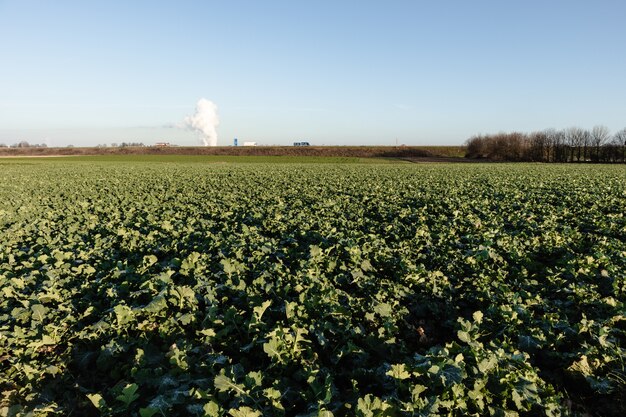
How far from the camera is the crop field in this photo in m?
3.89

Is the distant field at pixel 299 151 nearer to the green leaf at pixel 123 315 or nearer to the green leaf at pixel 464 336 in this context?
the green leaf at pixel 123 315

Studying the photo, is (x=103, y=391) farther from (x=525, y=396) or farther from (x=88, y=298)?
(x=525, y=396)

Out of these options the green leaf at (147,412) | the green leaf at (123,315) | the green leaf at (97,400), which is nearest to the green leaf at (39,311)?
the green leaf at (123,315)

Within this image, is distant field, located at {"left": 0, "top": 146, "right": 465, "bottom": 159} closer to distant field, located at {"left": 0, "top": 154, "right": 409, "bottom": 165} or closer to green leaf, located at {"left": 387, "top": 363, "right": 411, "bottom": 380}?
distant field, located at {"left": 0, "top": 154, "right": 409, "bottom": 165}

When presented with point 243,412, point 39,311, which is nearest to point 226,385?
point 243,412

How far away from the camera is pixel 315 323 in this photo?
5426 millimetres

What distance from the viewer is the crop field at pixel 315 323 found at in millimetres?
3887

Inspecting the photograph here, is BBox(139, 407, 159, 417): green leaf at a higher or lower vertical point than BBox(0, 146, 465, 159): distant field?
lower

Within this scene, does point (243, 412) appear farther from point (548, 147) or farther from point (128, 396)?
point (548, 147)

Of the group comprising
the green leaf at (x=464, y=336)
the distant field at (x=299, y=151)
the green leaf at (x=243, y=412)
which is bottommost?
the green leaf at (x=243, y=412)

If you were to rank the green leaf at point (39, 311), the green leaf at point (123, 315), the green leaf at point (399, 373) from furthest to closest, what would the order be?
the green leaf at point (39, 311) → the green leaf at point (123, 315) → the green leaf at point (399, 373)

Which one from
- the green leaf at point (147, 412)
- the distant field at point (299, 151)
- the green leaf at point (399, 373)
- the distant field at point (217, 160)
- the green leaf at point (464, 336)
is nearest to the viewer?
the green leaf at point (147, 412)

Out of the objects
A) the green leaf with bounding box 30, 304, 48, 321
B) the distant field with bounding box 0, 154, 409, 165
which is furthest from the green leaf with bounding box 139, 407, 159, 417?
the distant field with bounding box 0, 154, 409, 165

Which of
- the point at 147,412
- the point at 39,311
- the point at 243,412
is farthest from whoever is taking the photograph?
the point at 39,311
